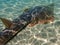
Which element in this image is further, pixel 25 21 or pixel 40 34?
pixel 25 21

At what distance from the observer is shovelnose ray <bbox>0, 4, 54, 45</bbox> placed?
22.1 feet

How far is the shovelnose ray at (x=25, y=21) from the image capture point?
674 centimetres

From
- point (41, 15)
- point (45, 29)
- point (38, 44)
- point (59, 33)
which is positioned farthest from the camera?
point (41, 15)

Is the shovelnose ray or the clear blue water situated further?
the shovelnose ray

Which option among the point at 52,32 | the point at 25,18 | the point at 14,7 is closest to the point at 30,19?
the point at 25,18

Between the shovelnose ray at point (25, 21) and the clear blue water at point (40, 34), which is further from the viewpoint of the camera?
the shovelnose ray at point (25, 21)

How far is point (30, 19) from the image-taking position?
7.84 meters

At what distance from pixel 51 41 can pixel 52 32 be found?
692mm

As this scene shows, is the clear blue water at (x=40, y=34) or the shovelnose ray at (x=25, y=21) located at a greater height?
the shovelnose ray at (x=25, y=21)

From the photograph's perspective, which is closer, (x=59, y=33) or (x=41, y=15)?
(x=59, y=33)

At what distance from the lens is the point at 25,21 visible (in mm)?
7688

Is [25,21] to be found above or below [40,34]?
above

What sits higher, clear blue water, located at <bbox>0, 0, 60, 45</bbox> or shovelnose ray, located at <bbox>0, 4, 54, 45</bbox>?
shovelnose ray, located at <bbox>0, 4, 54, 45</bbox>

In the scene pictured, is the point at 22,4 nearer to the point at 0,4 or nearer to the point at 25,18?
the point at 0,4
